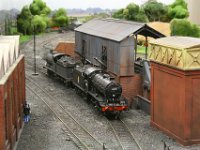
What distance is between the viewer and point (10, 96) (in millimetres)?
20969

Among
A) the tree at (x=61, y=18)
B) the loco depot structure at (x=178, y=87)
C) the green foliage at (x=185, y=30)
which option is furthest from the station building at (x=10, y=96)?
Result: the tree at (x=61, y=18)

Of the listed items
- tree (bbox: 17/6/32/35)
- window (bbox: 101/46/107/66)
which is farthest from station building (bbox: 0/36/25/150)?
tree (bbox: 17/6/32/35)

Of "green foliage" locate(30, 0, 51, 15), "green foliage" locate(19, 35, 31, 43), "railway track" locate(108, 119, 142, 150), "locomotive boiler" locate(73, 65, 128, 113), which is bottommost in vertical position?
"railway track" locate(108, 119, 142, 150)

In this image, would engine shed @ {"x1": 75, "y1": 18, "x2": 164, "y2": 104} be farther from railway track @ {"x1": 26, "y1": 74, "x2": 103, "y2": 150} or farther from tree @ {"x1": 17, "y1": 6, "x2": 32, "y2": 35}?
tree @ {"x1": 17, "y1": 6, "x2": 32, "y2": 35}

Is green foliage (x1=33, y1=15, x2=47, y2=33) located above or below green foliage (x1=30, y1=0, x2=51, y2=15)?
below

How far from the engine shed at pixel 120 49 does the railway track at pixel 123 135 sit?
4789mm

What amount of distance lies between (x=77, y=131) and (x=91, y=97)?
232 inches

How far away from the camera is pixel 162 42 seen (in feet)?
81.7

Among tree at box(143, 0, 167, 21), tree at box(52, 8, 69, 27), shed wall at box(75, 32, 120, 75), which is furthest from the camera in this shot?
tree at box(52, 8, 69, 27)

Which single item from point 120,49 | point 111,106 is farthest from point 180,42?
point 120,49

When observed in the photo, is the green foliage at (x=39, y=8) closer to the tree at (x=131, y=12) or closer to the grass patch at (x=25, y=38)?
the grass patch at (x=25, y=38)

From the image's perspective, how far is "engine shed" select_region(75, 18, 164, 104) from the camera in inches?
1210

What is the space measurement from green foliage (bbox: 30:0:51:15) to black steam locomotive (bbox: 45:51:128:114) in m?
50.7

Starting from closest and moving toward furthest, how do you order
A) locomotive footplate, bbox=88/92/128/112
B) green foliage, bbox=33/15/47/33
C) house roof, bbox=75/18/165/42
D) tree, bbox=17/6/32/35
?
locomotive footplate, bbox=88/92/128/112 < house roof, bbox=75/18/165/42 < tree, bbox=17/6/32/35 < green foliage, bbox=33/15/47/33
